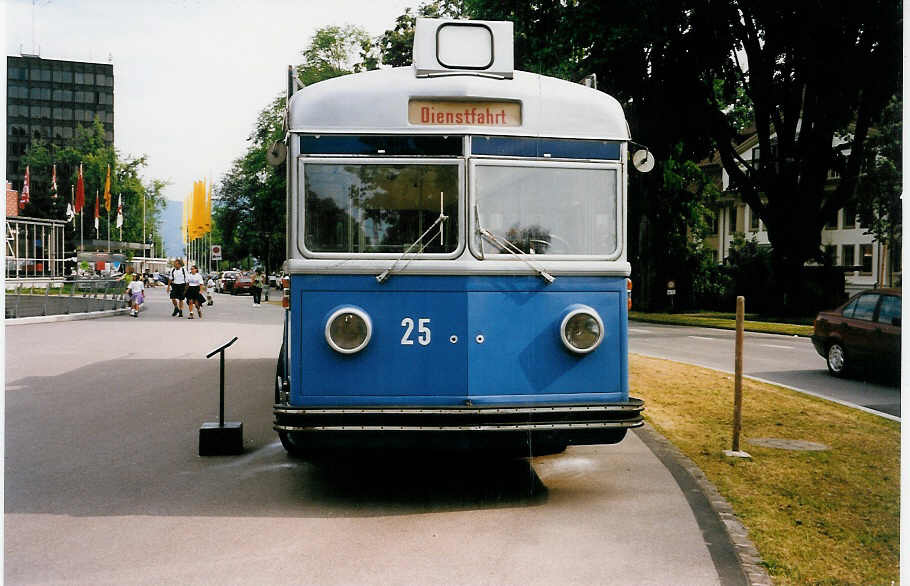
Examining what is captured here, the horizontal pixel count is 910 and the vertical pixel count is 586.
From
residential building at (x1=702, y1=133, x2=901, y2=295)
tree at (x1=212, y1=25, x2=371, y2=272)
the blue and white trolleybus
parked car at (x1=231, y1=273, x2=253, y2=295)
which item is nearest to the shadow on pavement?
the blue and white trolleybus

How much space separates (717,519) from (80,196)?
21.1 m

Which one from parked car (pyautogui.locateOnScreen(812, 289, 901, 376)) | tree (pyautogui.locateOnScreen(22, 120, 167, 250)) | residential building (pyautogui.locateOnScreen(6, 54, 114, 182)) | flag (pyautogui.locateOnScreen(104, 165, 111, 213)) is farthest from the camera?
flag (pyautogui.locateOnScreen(104, 165, 111, 213))

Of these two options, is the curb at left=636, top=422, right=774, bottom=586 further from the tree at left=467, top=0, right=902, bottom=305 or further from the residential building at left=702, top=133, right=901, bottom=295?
the tree at left=467, top=0, right=902, bottom=305

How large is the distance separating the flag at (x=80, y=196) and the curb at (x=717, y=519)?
1849 centimetres

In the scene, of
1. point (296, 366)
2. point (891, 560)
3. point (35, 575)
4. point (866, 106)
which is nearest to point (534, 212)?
point (296, 366)

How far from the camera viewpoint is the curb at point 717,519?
5168mm

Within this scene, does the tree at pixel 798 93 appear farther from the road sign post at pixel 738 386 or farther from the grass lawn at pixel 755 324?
the road sign post at pixel 738 386

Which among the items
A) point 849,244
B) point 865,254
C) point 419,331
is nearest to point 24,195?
point 419,331

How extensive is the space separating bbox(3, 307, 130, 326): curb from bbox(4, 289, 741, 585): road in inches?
580

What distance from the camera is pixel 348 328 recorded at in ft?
21.1

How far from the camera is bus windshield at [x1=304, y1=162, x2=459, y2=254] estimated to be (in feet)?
21.3

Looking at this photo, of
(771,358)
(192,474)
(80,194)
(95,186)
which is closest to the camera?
A: (192,474)

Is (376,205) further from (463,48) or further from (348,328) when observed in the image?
(463,48)

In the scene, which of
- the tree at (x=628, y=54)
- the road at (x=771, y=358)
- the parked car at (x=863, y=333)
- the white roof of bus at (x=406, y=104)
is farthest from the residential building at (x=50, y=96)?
the tree at (x=628, y=54)
